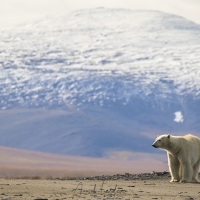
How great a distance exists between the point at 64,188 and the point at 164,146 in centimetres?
751

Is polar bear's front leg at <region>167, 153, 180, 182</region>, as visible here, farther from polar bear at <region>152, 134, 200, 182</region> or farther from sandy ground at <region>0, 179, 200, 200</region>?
sandy ground at <region>0, 179, 200, 200</region>

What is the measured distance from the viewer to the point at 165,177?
32.3 meters

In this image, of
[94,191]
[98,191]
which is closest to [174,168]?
[98,191]

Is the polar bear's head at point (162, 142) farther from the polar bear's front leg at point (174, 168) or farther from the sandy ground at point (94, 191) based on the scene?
the sandy ground at point (94, 191)

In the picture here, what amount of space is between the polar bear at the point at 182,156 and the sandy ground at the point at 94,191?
2.67 meters

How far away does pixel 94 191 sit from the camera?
75.7ft

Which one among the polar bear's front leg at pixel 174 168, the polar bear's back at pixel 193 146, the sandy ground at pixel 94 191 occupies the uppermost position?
the polar bear's back at pixel 193 146

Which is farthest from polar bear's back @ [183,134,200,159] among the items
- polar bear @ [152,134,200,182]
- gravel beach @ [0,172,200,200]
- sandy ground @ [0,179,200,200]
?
sandy ground @ [0,179,200,200]

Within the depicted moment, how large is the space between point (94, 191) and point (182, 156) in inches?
295

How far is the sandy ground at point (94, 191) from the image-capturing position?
21438 millimetres

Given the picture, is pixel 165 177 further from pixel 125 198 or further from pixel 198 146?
pixel 125 198

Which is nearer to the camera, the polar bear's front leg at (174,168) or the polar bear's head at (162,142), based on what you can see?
the polar bear's front leg at (174,168)

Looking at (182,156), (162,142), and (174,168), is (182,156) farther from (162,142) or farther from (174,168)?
(162,142)

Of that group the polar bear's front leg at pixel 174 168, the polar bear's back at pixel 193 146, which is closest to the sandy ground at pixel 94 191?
the polar bear's front leg at pixel 174 168
